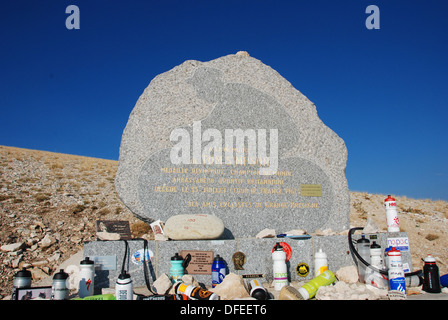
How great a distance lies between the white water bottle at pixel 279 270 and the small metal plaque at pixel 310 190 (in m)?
2.39

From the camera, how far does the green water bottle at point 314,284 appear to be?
4.28 meters

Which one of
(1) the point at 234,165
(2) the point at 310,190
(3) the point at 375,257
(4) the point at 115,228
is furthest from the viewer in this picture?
(2) the point at 310,190

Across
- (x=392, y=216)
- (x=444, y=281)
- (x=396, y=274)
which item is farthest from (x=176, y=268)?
(x=444, y=281)

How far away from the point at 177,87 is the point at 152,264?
3.96 meters

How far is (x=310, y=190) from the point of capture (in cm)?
713

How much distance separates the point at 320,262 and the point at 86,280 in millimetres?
3373

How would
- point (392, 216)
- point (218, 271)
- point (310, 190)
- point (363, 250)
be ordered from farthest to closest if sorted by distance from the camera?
point (310, 190) < point (392, 216) < point (363, 250) < point (218, 271)

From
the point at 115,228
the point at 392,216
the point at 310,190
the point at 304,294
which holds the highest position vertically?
the point at 310,190

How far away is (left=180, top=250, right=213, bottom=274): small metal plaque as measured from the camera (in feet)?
16.8

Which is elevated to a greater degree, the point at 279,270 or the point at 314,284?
the point at 279,270

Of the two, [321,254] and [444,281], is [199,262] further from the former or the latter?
[444,281]

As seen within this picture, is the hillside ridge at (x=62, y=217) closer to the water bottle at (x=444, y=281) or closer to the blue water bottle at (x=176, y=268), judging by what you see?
the blue water bottle at (x=176, y=268)

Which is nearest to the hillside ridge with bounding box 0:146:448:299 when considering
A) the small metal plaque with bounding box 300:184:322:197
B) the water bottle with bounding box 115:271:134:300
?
the small metal plaque with bounding box 300:184:322:197

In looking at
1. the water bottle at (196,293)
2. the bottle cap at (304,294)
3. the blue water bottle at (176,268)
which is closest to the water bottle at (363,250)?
the bottle cap at (304,294)
